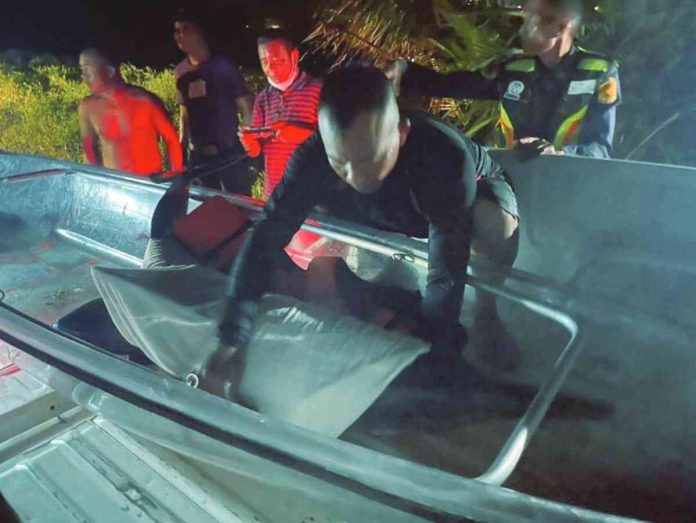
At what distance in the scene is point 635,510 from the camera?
4.93 ft

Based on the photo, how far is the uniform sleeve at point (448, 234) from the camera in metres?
1.56

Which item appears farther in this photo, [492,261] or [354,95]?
[492,261]

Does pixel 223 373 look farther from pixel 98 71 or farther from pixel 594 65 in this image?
pixel 98 71

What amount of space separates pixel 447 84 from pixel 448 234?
131cm

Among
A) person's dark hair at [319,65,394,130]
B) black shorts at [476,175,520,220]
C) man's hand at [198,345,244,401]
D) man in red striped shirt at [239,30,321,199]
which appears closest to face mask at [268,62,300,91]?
man in red striped shirt at [239,30,321,199]

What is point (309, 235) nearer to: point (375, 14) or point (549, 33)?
point (549, 33)

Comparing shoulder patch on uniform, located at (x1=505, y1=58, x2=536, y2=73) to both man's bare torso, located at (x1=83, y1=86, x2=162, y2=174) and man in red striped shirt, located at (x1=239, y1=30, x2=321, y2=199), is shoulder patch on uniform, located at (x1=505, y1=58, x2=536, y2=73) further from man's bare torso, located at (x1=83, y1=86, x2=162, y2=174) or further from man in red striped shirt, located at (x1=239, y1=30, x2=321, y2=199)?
man's bare torso, located at (x1=83, y1=86, x2=162, y2=174)

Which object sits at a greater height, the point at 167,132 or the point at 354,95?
the point at 354,95

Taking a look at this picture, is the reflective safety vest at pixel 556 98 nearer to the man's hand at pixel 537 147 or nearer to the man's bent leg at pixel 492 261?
the man's hand at pixel 537 147

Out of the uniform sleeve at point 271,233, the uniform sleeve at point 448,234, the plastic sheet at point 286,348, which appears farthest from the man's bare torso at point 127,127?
the uniform sleeve at point 448,234

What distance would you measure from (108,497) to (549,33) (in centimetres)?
219

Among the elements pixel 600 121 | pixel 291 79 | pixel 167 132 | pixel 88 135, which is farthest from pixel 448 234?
pixel 88 135

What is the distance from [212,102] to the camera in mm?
3656

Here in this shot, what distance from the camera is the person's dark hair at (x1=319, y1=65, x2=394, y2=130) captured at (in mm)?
1429
